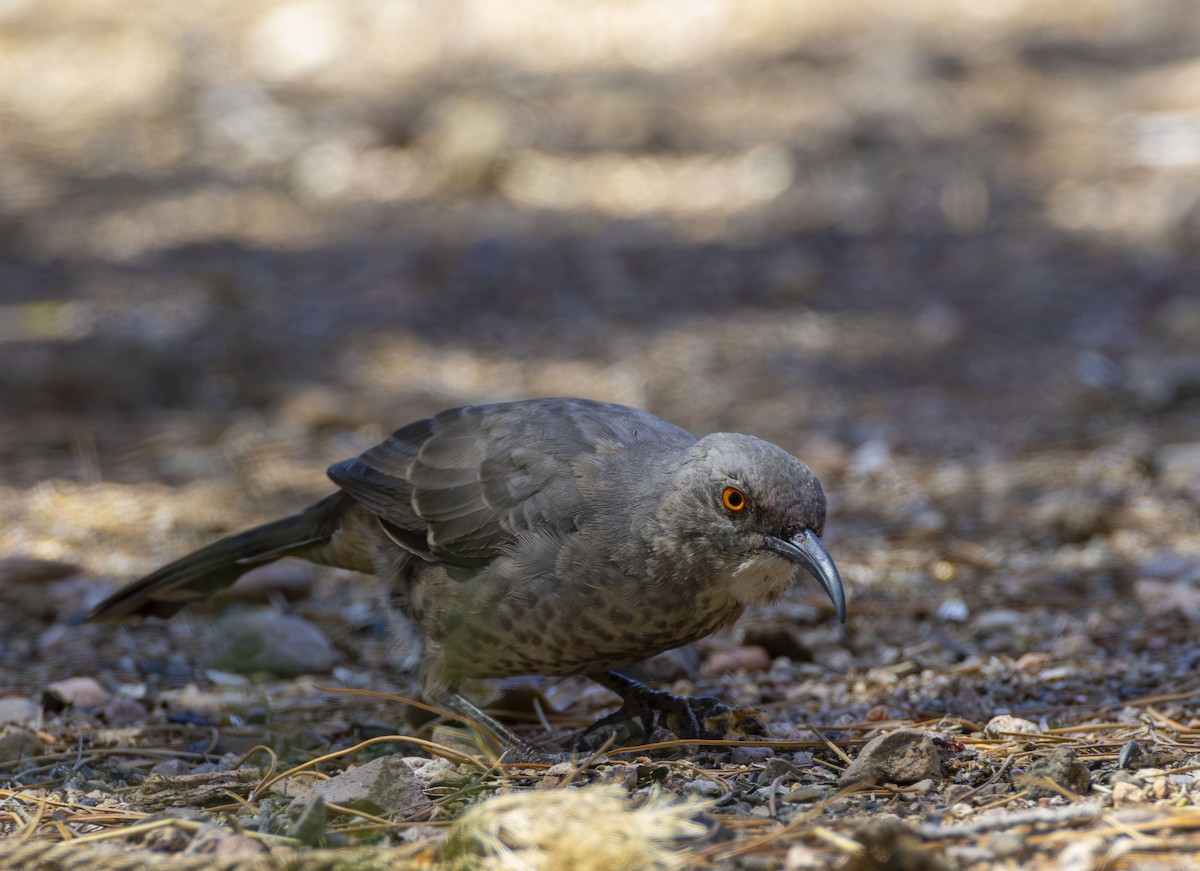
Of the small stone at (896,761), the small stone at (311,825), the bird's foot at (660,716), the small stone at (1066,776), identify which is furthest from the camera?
the bird's foot at (660,716)

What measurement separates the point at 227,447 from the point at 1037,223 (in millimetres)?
6285

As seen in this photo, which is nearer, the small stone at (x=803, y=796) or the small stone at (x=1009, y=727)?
the small stone at (x=803, y=796)

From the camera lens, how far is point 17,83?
12594 millimetres

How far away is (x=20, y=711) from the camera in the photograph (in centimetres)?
427

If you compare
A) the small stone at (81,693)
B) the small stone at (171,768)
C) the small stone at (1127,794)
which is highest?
the small stone at (1127,794)

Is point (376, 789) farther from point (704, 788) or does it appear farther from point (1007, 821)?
point (1007, 821)

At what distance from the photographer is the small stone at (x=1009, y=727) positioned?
12.1 ft

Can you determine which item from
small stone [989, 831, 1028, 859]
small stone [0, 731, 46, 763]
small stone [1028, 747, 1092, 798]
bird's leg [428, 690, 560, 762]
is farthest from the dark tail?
small stone [989, 831, 1028, 859]

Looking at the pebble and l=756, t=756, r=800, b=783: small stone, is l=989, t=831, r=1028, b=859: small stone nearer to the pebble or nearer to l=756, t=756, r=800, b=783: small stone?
l=756, t=756, r=800, b=783: small stone

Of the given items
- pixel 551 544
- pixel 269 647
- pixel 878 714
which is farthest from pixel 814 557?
pixel 269 647

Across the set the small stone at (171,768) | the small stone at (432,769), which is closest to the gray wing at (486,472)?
the small stone at (432,769)

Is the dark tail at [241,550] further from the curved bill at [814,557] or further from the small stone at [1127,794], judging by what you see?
the small stone at [1127,794]

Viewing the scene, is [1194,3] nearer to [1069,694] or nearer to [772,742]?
[1069,694]

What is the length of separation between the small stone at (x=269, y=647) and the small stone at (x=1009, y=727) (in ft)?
7.81
